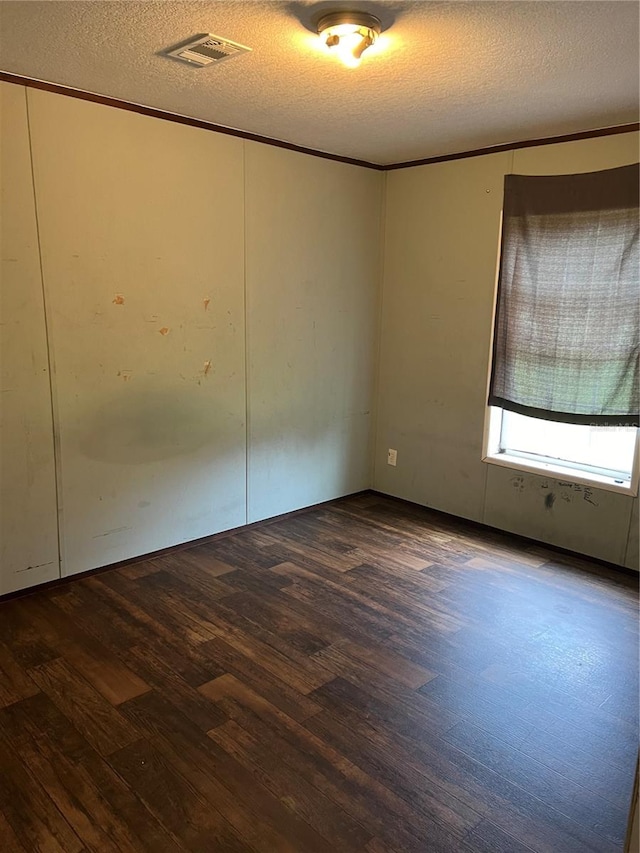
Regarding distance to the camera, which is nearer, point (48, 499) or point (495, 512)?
point (48, 499)

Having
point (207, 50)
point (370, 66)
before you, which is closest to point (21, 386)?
point (207, 50)

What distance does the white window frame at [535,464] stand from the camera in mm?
3357

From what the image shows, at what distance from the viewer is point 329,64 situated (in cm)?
240

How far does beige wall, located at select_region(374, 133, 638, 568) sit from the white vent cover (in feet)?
6.41

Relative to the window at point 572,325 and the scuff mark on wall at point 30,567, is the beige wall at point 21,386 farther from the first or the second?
the window at point 572,325

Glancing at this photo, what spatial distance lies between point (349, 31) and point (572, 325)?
81.3 inches

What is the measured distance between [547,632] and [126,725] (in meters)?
1.86

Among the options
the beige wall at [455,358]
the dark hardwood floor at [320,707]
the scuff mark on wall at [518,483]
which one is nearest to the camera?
the dark hardwood floor at [320,707]

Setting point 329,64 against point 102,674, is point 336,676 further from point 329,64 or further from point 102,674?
point 329,64

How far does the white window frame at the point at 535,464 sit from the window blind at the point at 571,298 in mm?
137

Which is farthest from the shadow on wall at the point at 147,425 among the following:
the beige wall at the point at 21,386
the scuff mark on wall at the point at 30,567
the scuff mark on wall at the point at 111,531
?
the scuff mark on wall at the point at 30,567

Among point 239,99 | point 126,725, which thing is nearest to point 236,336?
point 239,99

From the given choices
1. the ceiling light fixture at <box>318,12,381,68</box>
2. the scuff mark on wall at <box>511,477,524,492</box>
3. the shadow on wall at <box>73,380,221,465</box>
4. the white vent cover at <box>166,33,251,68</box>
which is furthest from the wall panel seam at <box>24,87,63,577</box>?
the scuff mark on wall at <box>511,477,524,492</box>

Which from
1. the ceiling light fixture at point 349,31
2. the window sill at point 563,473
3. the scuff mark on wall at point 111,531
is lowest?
the scuff mark on wall at point 111,531
